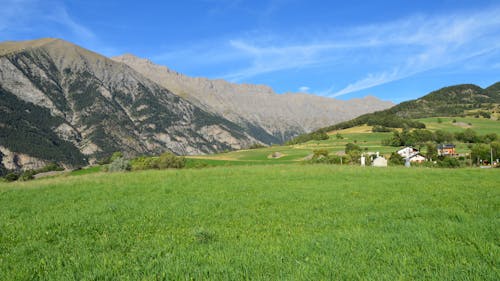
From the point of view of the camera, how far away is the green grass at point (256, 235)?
6.30 meters

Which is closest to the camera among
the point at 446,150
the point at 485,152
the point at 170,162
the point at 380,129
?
the point at 170,162

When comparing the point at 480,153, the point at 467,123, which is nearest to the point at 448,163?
the point at 480,153

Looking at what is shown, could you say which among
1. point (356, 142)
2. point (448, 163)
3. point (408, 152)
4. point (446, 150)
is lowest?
point (448, 163)

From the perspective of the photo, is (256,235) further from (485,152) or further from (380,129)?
(380,129)

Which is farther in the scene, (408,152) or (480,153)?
(408,152)

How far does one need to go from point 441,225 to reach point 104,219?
10.9 metres

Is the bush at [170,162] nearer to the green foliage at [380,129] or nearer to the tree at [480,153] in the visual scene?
the tree at [480,153]

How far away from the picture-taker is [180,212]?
12.6 m

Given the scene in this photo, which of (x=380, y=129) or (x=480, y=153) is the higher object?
(x=380, y=129)

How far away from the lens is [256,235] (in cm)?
927

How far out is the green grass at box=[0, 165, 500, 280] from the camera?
630 centimetres

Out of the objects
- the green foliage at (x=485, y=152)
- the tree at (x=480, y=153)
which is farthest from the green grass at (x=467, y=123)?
the tree at (x=480, y=153)

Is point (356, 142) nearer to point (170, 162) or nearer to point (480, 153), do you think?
point (480, 153)

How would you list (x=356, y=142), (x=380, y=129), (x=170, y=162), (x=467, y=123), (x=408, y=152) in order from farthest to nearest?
(x=380, y=129) → (x=467, y=123) → (x=356, y=142) → (x=408, y=152) → (x=170, y=162)
